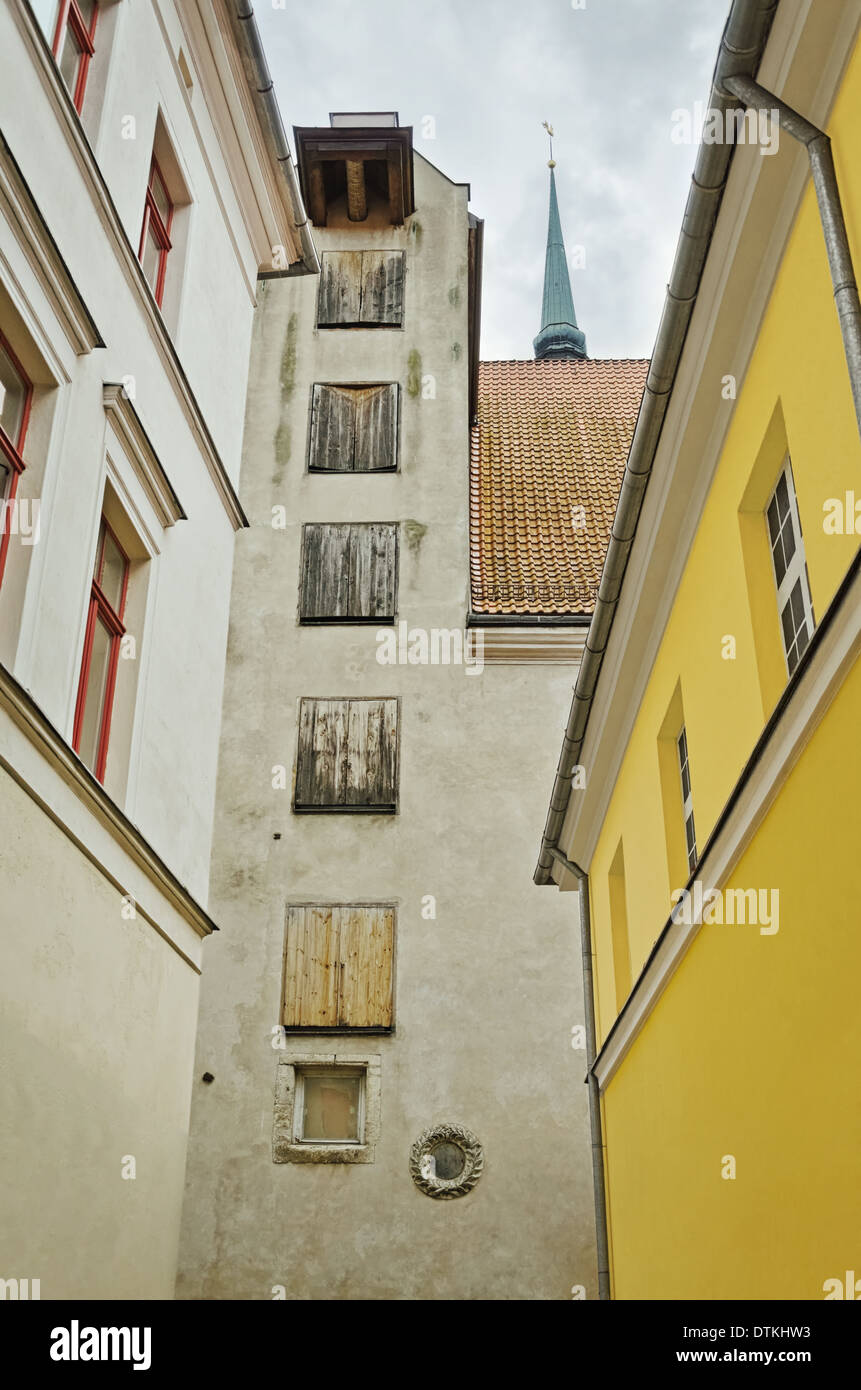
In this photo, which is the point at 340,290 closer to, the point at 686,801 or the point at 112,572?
the point at 112,572

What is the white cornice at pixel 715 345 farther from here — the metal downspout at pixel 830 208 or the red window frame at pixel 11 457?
the red window frame at pixel 11 457

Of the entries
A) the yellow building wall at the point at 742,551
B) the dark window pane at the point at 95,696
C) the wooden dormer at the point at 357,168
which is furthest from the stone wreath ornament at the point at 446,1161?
the wooden dormer at the point at 357,168

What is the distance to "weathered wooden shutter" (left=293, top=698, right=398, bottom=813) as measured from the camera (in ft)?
62.5

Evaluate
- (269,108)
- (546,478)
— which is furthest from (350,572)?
(269,108)

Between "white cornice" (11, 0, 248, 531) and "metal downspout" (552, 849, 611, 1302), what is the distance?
16.7 ft

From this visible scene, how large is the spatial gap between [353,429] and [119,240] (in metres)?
13.3

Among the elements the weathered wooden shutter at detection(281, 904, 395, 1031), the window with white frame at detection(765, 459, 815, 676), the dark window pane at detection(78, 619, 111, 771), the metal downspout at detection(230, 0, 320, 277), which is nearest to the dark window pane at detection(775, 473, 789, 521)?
the window with white frame at detection(765, 459, 815, 676)

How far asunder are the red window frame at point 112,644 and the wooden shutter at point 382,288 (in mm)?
14525

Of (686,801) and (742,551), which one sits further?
(686,801)

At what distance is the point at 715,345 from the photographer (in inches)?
282

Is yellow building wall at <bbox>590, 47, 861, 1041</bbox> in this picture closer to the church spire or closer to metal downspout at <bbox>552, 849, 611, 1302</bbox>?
metal downspout at <bbox>552, 849, 611, 1302</bbox>

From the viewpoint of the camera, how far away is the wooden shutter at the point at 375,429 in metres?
21.8
